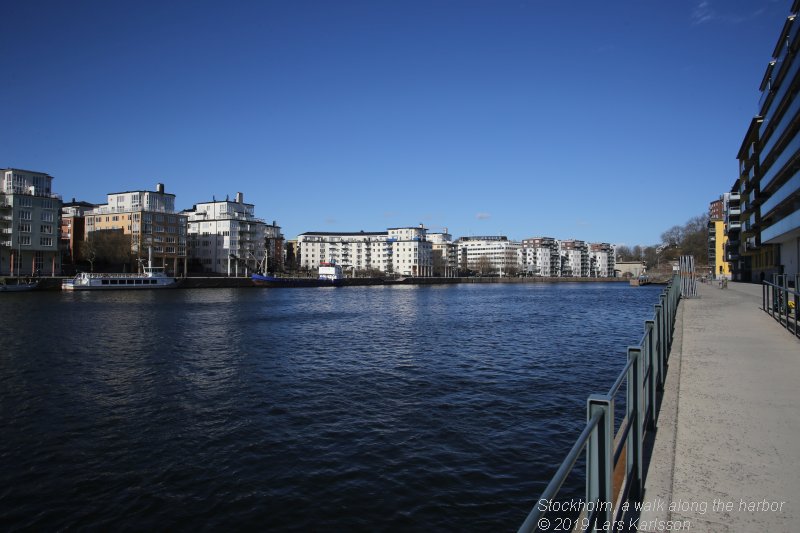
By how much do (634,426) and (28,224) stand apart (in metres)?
107

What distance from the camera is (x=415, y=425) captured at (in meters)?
13.3

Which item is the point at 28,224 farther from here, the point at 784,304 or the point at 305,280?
the point at 784,304

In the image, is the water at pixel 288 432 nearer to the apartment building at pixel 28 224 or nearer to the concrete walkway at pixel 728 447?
the concrete walkway at pixel 728 447

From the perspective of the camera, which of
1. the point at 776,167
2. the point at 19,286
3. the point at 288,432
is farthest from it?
the point at 19,286

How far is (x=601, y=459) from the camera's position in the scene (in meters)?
4.12

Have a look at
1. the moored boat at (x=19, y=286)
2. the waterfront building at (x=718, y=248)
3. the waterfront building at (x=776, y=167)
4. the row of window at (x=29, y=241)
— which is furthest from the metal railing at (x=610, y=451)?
the waterfront building at (x=718, y=248)

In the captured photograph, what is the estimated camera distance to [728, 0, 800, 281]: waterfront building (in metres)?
46.1

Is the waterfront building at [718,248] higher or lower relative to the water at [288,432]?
higher

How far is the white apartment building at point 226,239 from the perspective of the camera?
133 m

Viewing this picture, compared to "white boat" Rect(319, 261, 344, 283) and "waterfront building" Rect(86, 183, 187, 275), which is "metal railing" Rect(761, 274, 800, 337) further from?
"white boat" Rect(319, 261, 344, 283)

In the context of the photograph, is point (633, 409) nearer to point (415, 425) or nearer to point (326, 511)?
point (326, 511)

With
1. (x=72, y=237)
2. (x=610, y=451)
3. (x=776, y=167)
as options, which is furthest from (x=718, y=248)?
(x=72, y=237)

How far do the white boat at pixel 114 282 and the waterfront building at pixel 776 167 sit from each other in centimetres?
9326

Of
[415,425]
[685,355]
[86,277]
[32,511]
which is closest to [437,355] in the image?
[415,425]
